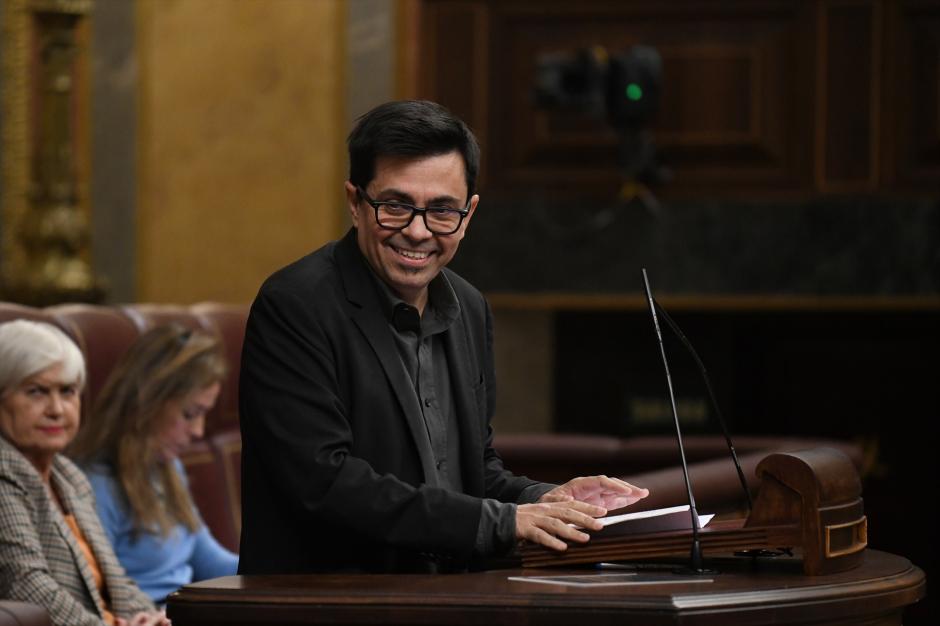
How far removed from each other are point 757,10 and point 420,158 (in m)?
5.18

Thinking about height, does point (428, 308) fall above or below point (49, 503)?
above

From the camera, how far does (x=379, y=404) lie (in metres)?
2.20

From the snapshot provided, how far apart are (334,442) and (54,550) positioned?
1.26 m

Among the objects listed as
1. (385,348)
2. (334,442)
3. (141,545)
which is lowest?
(141,545)

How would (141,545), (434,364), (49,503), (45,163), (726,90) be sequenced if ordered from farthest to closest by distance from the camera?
(726,90) < (45,163) < (141,545) < (49,503) < (434,364)

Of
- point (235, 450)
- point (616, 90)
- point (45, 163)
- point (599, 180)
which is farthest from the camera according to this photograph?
point (599, 180)

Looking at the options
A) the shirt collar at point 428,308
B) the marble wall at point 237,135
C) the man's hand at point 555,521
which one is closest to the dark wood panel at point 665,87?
the marble wall at point 237,135

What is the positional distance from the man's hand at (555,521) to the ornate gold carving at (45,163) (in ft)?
15.3

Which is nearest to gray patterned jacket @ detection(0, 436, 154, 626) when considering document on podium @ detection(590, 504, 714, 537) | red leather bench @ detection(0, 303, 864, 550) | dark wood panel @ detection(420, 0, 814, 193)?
red leather bench @ detection(0, 303, 864, 550)

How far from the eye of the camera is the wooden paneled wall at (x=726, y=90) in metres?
7.00

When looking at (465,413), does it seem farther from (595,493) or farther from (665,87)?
(665,87)

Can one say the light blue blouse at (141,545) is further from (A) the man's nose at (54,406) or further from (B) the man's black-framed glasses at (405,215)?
(B) the man's black-framed glasses at (405,215)

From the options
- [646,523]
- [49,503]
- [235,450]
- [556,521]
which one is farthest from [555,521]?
[235,450]

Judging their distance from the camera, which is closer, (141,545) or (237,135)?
(141,545)
